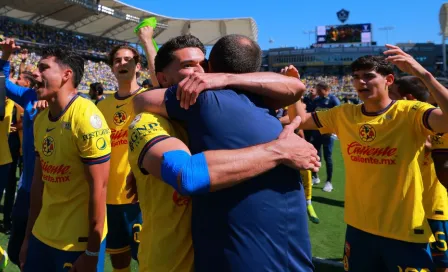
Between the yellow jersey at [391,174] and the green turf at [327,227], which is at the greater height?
the yellow jersey at [391,174]

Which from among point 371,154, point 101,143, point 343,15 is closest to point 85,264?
point 101,143

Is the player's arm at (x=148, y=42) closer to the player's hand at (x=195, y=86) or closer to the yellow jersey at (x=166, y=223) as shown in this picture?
the yellow jersey at (x=166, y=223)

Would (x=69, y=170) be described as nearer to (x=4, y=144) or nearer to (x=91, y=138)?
(x=91, y=138)

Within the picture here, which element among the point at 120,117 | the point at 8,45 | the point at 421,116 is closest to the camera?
the point at 421,116

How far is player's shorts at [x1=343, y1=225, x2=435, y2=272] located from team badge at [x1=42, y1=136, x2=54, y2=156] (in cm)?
222

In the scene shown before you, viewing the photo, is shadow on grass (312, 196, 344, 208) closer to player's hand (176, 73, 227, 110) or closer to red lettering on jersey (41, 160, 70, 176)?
red lettering on jersey (41, 160, 70, 176)

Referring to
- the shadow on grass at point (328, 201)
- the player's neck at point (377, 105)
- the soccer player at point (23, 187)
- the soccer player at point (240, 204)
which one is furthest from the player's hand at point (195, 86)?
the shadow on grass at point (328, 201)

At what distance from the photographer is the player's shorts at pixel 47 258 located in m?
2.33

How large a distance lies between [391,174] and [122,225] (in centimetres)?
237

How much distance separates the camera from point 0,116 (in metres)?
3.43

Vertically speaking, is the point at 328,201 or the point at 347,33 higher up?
the point at 347,33

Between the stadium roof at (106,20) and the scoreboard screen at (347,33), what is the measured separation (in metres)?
18.3

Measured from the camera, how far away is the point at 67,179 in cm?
238

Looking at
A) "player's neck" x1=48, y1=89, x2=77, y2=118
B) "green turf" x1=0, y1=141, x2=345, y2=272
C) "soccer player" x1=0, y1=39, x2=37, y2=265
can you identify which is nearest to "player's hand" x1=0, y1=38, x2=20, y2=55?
"soccer player" x1=0, y1=39, x2=37, y2=265
